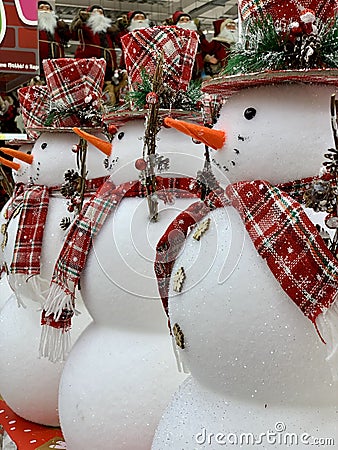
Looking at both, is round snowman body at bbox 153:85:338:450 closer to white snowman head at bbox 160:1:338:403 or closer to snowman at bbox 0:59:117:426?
white snowman head at bbox 160:1:338:403

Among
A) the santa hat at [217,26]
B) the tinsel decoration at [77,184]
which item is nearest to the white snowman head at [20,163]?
the tinsel decoration at [77,184]

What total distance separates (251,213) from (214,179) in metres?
0.17

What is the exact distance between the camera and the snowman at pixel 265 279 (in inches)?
45.1

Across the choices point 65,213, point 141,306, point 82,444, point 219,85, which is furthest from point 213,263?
point 65,213

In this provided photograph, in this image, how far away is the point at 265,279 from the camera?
1166 millimetres

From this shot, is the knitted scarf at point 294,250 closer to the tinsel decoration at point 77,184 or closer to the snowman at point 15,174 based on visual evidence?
the tinsel decoration at point 77,184

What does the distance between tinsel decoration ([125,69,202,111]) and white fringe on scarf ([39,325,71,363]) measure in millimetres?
618

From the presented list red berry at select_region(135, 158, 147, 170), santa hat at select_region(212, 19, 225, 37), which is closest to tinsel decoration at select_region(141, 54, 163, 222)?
red berry at select_region(135, 158, 147, 170)

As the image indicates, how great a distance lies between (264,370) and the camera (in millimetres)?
1188

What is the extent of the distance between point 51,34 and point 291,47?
7.54 feet

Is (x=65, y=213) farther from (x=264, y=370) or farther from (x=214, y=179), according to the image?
(x=264, y=370)

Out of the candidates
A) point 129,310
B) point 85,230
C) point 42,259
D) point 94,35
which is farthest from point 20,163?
point 94,35

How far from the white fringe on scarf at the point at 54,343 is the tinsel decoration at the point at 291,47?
2.88 feet

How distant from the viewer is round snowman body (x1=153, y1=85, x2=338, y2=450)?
1.17m
